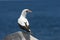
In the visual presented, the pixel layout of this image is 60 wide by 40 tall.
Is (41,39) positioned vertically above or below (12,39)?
below

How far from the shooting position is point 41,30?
24469 mm

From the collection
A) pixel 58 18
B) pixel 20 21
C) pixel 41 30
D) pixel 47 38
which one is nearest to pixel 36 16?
pixel 58 18

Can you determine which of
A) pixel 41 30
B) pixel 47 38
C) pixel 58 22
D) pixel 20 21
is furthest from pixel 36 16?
pixel 20 21

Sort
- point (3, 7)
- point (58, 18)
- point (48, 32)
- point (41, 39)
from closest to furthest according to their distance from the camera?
point (41, 39), point (48, 32), point (58, 18), point (3, 7)

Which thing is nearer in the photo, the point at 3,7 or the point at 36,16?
the point at 36,16

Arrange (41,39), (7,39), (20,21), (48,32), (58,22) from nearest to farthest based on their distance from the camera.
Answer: (7,39)
(20,21)
(41,39)
(48,32)
(58,22)

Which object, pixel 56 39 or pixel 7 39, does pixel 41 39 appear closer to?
pixel 56 39

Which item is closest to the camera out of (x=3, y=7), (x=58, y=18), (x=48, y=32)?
(x=48, y=32)

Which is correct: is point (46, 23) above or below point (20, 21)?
below

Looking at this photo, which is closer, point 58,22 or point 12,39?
point 12,39

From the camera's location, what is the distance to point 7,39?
320 inches

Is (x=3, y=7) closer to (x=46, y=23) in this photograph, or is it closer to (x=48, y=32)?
(x=46, y=23)

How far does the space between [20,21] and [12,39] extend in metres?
1.12

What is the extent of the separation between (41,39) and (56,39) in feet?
2.67
